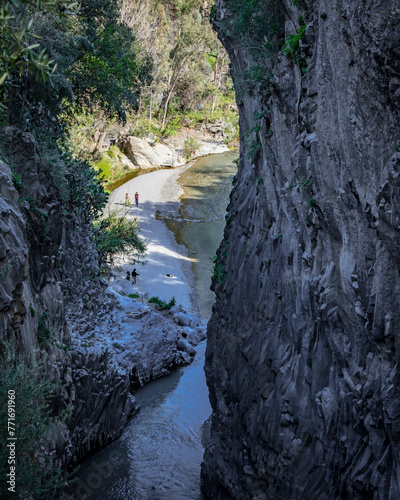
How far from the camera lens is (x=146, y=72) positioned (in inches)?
1023

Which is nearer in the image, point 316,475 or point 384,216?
point 384,216

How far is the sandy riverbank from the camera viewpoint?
96.6ft

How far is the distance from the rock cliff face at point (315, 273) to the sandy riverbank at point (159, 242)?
13426 millimetres

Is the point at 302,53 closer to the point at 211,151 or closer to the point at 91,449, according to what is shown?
the point at 91,449

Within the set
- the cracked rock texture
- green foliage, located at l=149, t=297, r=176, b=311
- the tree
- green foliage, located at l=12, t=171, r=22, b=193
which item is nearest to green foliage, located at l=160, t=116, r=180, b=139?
the tree

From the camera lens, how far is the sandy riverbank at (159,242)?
96.6 feet

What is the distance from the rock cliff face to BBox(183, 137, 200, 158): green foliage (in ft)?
139

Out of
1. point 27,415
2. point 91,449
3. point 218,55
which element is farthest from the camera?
point 218,55

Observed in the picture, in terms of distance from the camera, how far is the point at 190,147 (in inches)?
2319

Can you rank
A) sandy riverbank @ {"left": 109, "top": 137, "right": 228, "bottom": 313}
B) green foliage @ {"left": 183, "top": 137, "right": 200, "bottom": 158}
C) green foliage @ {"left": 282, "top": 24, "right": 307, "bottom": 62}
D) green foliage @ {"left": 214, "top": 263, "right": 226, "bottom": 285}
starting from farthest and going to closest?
green foliage @ {"left": 183, "top": 137, "right": 200, "bottom": 158}
sandy riverbank @ {"left": 109, "top": 137, "right": 228, "bottom": 313}
green foliage @ {"left": 214, "top": 263, "right": 226, "bottom": 285}
green foliage @ {"left": 282, "top": 24, "right": 307, "bottom": 62}

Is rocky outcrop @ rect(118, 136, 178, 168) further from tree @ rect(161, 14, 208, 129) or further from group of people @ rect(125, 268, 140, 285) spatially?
group of people @ rect(125, 268, 140, 285)

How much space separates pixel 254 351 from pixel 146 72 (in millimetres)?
17438

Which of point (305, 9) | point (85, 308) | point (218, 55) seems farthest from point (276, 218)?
point (218, 55)

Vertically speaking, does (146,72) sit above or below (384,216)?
above
